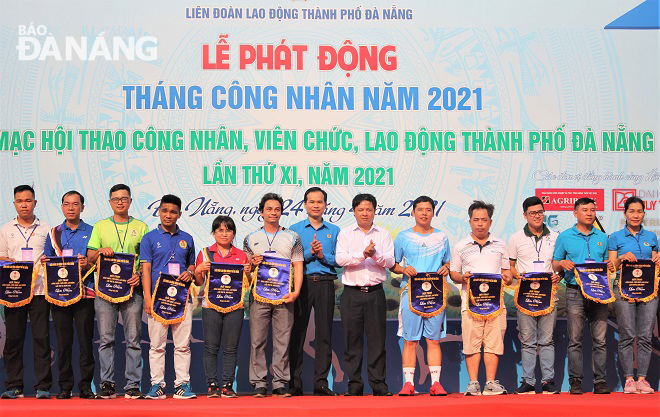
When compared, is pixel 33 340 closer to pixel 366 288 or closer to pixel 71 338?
pixel 71 338

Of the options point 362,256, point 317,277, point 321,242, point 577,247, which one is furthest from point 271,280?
point 577,247

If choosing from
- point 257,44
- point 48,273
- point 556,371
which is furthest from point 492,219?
point 48,273

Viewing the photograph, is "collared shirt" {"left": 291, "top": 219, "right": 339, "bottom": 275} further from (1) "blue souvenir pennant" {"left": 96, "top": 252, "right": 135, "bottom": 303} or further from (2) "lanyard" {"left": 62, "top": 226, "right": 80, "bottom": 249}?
(2) "lanyard" {"left": 62, "top": 226, "right": 80, "bottom": 249}

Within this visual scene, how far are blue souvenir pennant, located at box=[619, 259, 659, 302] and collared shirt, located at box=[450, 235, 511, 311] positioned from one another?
2.65 feet

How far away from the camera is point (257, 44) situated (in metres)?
7.07

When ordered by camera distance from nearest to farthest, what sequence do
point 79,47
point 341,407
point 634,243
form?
point 341,407
point 634,243
point 79,47

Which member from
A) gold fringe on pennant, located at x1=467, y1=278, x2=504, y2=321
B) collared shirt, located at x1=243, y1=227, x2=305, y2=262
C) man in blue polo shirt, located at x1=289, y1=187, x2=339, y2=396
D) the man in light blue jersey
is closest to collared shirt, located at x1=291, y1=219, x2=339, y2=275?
man in blue polo shirt, located at x1=289, y1=187, x2=339, y2=396

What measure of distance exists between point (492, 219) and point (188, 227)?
2.25 metres

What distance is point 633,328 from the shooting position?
6531 millimetres

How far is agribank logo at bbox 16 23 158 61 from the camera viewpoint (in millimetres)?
7031

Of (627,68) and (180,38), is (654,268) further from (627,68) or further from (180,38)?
(180,38)

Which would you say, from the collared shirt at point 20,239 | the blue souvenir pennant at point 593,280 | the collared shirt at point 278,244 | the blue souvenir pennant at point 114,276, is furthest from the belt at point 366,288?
the collared shirt at point 20,239

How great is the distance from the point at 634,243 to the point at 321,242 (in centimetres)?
217

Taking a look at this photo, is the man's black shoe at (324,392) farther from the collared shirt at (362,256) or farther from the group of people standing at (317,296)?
the collared shirt at (362,256)
